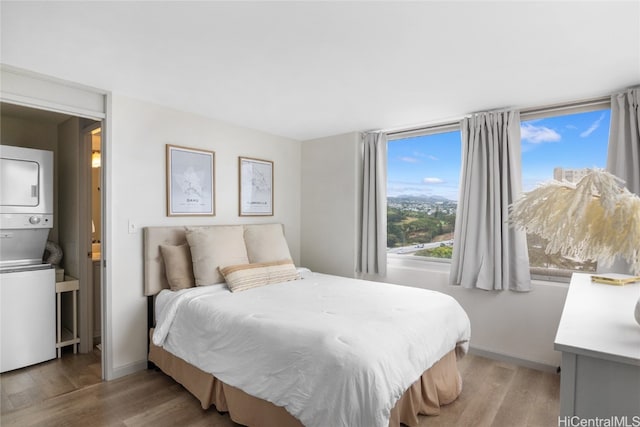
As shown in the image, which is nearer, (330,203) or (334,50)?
(334,50)

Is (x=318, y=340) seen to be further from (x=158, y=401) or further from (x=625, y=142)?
(x=625, y=142)

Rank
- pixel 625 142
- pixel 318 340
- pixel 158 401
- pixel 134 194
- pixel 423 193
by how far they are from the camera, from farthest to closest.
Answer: pixel 423 193 → pixel 134 194 → pixel 625 142 → pixel 158 401 → pixel 318 340

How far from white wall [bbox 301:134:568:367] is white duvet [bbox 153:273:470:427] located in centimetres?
81

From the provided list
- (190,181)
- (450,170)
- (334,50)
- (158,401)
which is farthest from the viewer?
(450,170)

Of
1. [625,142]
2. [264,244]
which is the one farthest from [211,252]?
[625,142]

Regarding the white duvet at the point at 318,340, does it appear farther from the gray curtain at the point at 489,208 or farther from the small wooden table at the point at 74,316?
the small wooden table at the point at 74,316

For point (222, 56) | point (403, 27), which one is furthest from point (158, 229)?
point (403, 27)

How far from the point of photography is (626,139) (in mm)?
2600

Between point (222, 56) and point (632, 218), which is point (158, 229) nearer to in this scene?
point (222, 56)

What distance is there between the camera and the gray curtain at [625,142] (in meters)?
2.55

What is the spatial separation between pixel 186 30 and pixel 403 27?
3.89ft

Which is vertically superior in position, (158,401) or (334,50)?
(334,50)

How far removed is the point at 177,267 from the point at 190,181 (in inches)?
34.7

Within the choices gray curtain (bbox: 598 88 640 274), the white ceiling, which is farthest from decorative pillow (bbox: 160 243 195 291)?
gray curtain (bbox: 598 88 640 274)
